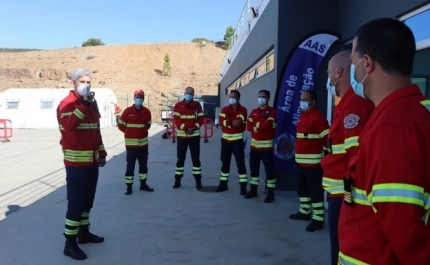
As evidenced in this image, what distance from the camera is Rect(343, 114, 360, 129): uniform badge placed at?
2.76 metres

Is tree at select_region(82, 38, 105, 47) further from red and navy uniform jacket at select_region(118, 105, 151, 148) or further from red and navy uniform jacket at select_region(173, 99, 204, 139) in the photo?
→ red and navy uniform jacket at select_region(118, 105, 151, 148)

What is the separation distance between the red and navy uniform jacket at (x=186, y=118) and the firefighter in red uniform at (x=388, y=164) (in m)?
6.45

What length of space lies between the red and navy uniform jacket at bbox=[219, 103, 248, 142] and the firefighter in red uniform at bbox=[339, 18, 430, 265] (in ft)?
19.2

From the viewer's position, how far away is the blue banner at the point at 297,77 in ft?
24.1

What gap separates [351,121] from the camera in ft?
9.15

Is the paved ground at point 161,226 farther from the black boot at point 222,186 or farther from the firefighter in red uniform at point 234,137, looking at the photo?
the firefighter in red uniform at point 234,137

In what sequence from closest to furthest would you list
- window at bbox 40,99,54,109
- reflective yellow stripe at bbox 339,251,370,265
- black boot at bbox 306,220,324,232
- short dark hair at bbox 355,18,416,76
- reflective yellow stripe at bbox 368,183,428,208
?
reflective yellow stripe at bbox 368,183,428,208 < short dark hair at bbox 355,18,416,76 < reflective yellow stripe at bbox 339,251,370,265 < black boot at bbox 306,220,324,232 < window at bbox 40,99,54,109

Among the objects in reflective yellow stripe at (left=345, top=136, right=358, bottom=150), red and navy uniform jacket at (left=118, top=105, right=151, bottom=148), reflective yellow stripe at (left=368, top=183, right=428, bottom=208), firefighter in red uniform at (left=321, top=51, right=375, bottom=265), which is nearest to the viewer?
reflective yellow stripe at (left=368, top=183, right=428, bottom=208)

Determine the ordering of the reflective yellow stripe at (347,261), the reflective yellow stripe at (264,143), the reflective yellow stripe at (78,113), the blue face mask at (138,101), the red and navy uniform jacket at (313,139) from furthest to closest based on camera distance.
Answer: the blue face mask at (138,101) < the reflective yellow stripe at (264,143) < the red and navy uniform jacket at (313,139) < the reflective yellow stripe at (78,113) < the reflective yellow stripe at (347,261)

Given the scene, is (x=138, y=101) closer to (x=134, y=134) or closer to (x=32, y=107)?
(x=134, y=134)

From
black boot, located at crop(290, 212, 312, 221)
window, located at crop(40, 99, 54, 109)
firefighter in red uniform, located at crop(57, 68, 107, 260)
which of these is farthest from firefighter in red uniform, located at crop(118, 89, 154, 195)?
window, located at crop(40, 99, 54, 109)

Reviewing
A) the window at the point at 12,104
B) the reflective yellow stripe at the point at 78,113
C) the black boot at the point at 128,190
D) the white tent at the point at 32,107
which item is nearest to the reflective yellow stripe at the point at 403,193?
the reflective yellow stripe at the point at 78,113

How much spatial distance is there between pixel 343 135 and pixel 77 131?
124 inches

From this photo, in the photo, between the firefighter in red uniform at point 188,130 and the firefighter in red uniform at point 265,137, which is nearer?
the firefighter in red uniform at point 265,137
